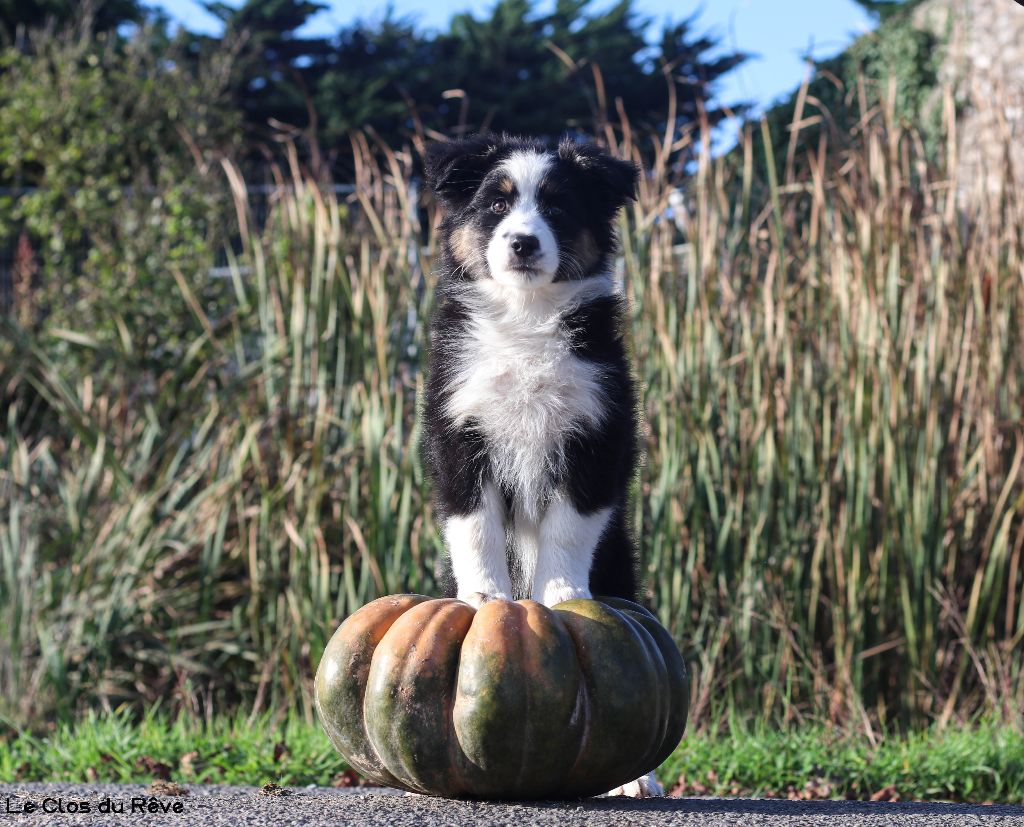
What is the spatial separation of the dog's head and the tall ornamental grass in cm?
184

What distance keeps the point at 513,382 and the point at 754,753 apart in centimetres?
192

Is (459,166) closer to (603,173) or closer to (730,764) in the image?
(603,173)

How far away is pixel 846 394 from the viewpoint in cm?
468

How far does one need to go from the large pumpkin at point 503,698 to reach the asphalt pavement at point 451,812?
0.08m

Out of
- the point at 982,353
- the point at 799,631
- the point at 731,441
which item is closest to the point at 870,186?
the point at 982,353

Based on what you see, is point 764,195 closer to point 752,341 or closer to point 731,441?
point 752,341

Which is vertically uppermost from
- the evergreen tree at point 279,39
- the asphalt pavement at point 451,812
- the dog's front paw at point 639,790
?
the evergreen tree at point 279,39

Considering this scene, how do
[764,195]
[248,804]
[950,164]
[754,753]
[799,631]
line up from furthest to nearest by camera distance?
1. [764,195]
2. [950,164]
3. [799,631]
4. [754,753]
5. [248,804]

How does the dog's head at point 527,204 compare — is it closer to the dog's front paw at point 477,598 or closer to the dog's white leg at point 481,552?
the dog's white leg at point 481,552

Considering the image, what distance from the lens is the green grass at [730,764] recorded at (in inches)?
149

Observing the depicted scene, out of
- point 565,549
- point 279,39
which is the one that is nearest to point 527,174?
point 565,549

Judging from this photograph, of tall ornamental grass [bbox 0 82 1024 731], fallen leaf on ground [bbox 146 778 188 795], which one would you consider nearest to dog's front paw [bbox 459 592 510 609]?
fallen leaf on ground [bbox 146 778 188 795]

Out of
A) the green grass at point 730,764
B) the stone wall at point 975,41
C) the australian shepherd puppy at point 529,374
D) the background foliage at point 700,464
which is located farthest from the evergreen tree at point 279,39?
the australian shepherd puppy at point 529,374

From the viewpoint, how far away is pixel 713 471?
4723mm
